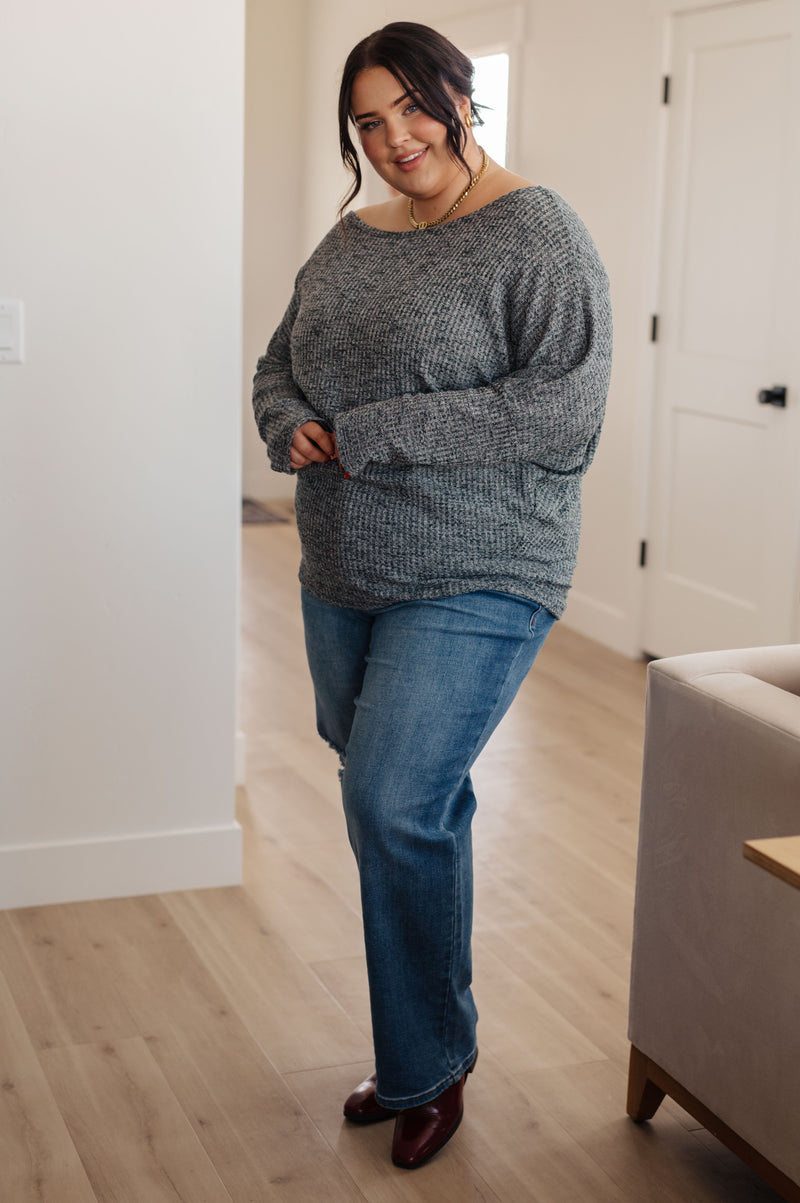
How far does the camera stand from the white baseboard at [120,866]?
261 cm

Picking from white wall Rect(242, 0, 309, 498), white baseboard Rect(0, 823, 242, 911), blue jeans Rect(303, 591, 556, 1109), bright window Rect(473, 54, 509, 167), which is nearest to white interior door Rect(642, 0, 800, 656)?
bright window Rect(473, 54, 509, 167)

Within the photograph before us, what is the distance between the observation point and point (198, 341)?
8.30 ft

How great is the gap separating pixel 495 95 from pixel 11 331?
3.34 metres

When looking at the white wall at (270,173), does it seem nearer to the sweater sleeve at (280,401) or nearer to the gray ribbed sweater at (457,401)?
the sweater sleeve at (280,401)

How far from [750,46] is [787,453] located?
1176 mm

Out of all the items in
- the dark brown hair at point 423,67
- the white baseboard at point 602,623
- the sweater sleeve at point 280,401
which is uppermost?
the dark brown hair at point 423,67

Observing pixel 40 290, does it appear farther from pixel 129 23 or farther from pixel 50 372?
pixel 129 23

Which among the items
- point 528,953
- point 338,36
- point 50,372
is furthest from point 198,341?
point 338,36

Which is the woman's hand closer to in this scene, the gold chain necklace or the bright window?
the gold chain necklace

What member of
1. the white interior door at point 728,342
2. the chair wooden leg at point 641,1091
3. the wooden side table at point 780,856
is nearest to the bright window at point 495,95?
the white interior door at point 728,342

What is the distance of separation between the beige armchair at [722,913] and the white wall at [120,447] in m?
1.07

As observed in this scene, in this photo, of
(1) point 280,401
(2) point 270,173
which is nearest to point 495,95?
(2) point 270,173

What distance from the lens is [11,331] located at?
7.87 feet

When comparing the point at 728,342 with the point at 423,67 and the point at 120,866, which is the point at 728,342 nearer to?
the point at 120,866
